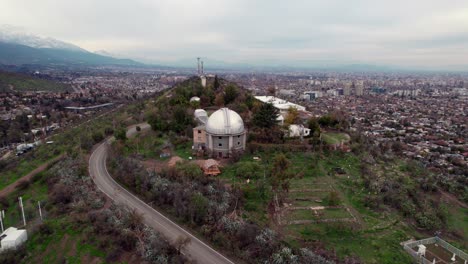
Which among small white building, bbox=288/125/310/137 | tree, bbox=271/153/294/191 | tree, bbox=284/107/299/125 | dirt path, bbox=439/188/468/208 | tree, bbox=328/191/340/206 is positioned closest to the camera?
tree, bbox=328/191/340/206

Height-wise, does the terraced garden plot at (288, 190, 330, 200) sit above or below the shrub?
above

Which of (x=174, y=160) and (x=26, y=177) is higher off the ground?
(x=174, y=160)

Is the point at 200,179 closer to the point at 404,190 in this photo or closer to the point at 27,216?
the point at 27,216

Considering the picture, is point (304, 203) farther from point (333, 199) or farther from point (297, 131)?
point (297, 131)

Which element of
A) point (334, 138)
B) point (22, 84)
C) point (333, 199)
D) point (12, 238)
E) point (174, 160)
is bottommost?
point (12, 238)

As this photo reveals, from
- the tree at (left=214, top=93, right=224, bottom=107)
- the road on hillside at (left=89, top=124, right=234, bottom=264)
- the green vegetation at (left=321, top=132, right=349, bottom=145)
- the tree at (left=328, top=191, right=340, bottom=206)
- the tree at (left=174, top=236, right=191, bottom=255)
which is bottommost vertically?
the road on hillside at (left=89, top=124, right=234, bottom=264)

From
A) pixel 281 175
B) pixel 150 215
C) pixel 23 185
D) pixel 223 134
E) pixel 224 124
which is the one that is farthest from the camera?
pixel 224 124

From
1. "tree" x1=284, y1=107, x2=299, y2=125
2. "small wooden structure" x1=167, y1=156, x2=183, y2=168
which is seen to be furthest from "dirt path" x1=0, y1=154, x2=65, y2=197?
"tree" x1=284, y1=107, x2=299, y2=125

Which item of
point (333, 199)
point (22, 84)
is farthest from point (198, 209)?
point (22, 84)

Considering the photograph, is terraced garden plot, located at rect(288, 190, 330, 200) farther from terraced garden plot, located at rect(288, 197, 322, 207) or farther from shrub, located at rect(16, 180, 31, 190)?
shrub, located at rect(16, 180, 31, 190)
